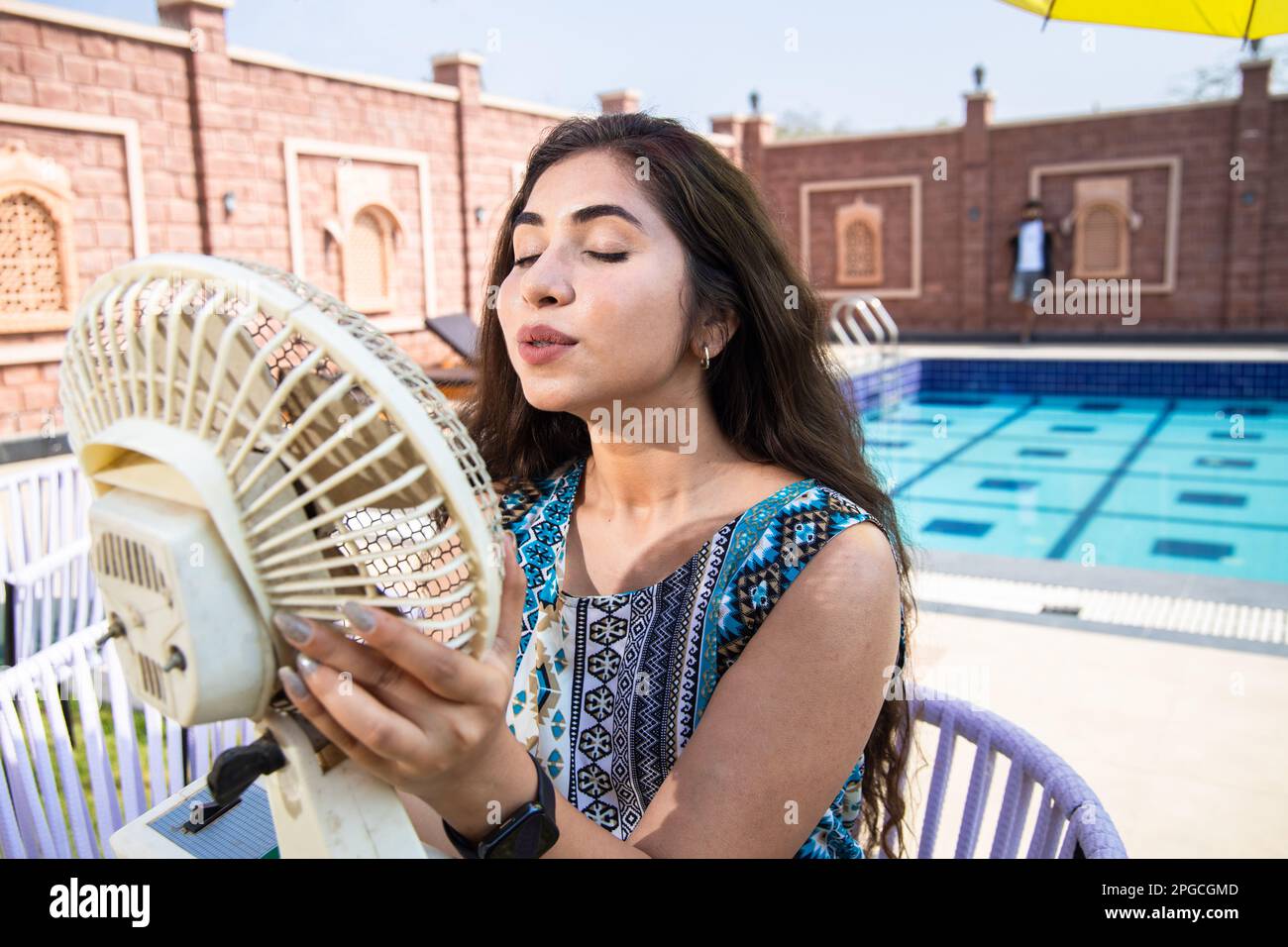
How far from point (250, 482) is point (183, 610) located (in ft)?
0.26

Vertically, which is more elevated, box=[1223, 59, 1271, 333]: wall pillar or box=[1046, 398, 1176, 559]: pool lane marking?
box=[1223, 59, 1271, 333]: wall pillar

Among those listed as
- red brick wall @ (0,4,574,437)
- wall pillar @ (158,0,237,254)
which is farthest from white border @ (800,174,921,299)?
wall pillar @ (158,0,237,254)

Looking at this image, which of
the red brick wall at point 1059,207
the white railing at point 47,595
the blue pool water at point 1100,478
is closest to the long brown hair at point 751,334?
the white railing at point 47,595

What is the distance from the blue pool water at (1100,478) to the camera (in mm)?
6410

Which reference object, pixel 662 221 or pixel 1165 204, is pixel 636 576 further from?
pixel 1165 204

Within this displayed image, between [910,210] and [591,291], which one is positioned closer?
[591,291]

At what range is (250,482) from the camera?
1.95ft

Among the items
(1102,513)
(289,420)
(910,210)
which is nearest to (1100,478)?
(1102,513)

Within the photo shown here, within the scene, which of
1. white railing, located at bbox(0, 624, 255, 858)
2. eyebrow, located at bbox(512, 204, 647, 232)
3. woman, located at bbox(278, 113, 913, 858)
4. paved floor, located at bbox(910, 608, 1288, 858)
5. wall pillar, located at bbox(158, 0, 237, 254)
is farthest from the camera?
wall pillar, located at bbox(158, 0, 237, 254)

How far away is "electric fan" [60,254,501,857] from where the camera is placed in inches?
22.8

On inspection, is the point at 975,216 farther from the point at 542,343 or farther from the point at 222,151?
the point at 542,343

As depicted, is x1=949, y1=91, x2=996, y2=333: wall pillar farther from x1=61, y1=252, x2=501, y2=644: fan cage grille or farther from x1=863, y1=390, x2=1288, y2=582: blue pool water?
x1=61, y1=252, x2=501, y2=644: fan cage grille
